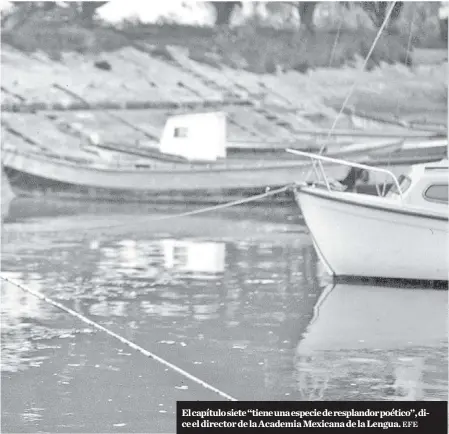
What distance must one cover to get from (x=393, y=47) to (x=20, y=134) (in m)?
10.8

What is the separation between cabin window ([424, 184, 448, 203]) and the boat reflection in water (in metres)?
0.95

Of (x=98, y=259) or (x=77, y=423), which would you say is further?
(x=98, y=259)

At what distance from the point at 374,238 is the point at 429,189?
31.6 inches

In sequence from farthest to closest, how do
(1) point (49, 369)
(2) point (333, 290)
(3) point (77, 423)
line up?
(2) point (333, 290)
(1) point (49, 369)
(3) point (77, 423)

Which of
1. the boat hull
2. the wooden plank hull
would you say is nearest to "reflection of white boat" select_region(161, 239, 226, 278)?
the boat hull

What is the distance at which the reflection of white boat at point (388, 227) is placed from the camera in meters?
15.3

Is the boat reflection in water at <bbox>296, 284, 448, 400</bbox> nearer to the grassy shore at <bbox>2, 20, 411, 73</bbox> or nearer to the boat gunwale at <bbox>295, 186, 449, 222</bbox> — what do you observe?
the boat gunwale at <bbox>295, 186, 449, 222</bbox>

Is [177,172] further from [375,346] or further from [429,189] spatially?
[375,346]

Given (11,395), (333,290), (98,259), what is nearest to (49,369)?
(11,395)

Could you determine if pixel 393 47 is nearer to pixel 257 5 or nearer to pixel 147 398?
pixel 257 5

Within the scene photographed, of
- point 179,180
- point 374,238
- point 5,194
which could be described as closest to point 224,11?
point 5,194

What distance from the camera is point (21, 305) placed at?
45.7 ft

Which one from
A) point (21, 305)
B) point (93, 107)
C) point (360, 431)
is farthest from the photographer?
point (93, 107)

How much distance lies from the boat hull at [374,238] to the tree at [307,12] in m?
30.3
